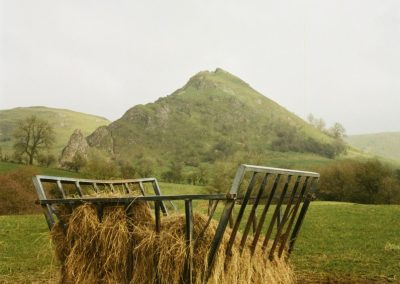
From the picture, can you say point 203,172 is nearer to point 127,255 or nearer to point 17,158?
point 17,158

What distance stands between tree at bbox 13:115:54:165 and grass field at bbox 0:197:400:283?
5472 cm

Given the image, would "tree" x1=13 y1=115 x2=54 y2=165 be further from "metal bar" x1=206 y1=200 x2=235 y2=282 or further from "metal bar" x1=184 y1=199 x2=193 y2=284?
"metal bar" x1=206 y1=200 x2=235 y2=282

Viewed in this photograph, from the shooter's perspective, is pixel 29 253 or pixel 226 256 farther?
pixel 29 253

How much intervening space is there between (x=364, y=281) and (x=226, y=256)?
16.4 ft

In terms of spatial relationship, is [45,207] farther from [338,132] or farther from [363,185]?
[338,132]

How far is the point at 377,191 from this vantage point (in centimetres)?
5491

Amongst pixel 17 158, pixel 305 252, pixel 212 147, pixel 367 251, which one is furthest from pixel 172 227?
pixel 212 147

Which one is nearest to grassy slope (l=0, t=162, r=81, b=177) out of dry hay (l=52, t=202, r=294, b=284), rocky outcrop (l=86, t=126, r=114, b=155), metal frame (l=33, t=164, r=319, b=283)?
metal frame (l=33, t=164, r=319, b=283)

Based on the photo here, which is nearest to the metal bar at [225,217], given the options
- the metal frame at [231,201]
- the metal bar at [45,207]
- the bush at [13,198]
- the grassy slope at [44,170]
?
the metal frame at [231,201]

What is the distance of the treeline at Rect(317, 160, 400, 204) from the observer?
53.9m

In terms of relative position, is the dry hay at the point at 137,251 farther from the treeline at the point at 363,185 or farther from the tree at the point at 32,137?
the tree at the point at 32,137

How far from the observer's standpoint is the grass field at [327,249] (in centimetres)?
1003

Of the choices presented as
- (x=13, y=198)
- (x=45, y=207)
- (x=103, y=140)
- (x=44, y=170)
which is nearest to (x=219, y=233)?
(x=45, y=207)

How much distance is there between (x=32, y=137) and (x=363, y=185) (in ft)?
180
